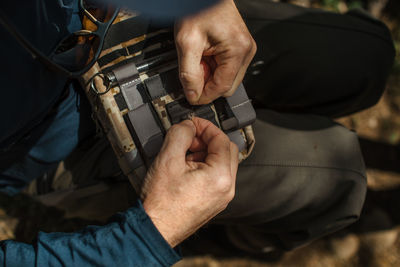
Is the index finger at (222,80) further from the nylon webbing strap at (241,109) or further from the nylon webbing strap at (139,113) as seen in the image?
the nylon webbing strap at (139,113)

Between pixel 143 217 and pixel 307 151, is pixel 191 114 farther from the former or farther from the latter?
pixel 307 151

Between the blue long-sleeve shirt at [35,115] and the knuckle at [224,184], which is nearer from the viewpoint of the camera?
the blue long-sleeve shirt at [35,115]

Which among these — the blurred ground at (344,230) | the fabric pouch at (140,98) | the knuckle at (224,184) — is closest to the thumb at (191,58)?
the fabric pouch at (140,98)

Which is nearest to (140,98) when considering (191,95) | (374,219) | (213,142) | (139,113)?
(139,113)

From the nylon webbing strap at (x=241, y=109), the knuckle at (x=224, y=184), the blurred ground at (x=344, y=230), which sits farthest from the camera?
the blurred ground at (x=344, y=230)

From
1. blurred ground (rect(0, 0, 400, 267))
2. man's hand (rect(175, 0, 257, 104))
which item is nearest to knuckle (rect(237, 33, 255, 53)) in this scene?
man's hand (rect(175, 0, 257, 104))

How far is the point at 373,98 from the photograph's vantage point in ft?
4.64

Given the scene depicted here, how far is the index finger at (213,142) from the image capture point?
837 millimetres

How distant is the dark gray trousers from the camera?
1.07 meters

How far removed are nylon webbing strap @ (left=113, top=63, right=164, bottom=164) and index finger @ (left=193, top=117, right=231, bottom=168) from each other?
0.39 feet

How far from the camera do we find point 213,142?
870mm

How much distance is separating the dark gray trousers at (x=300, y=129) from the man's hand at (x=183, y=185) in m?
0.23

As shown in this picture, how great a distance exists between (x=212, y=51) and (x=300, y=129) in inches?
19.6

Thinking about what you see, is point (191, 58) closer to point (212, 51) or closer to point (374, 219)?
point (212, 51)
